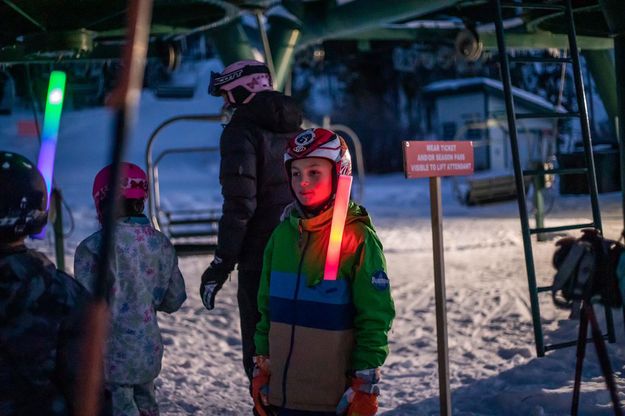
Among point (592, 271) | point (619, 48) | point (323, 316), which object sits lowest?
point (323, 316)

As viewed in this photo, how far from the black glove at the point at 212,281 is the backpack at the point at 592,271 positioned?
1572mm

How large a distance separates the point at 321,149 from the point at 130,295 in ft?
3.44

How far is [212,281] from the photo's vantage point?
3.74 meters

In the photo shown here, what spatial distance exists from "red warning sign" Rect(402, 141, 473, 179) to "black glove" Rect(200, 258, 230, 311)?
3.22 feet

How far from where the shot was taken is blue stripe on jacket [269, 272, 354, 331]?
284 centimetres

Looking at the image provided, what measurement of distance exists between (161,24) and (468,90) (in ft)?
85.9

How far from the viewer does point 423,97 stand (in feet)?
120

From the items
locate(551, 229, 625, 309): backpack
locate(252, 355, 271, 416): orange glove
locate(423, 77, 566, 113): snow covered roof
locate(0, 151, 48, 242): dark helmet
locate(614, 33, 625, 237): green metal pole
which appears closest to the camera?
locate(0, 151, 48, 242): dark helmet

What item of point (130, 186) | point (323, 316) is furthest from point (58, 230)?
point (323, 316)

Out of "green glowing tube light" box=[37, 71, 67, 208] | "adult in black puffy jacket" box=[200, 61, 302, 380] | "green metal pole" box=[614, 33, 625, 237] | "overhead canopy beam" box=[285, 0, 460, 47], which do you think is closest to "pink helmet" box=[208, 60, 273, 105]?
"adult in black puffy jacket" box=[200, 61, 302, 380]

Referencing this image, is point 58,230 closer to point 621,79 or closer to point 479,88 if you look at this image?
point 621,79

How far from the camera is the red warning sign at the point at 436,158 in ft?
12.0

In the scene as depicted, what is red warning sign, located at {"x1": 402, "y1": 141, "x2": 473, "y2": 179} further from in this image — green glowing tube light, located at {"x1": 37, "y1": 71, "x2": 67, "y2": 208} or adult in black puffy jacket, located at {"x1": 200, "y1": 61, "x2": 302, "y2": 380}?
green glowing tube light, located at {"x1": 37, "y1": 71, "x2": 67, "y2": 208}

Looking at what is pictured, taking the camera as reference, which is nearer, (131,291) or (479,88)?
(131,291)
